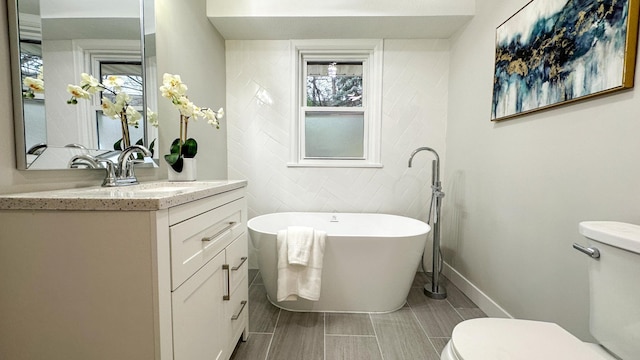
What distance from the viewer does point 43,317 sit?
0.72m

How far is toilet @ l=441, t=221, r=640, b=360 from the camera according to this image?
76cm

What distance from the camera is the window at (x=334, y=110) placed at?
8.12 feet

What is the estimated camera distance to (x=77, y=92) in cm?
104

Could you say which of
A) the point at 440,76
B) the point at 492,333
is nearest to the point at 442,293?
the point at 492,333

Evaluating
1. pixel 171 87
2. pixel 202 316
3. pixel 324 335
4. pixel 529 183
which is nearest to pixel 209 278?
pixel 202 316

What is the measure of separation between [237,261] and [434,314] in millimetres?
1406

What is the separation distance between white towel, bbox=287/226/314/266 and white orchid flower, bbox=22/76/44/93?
1.28 m

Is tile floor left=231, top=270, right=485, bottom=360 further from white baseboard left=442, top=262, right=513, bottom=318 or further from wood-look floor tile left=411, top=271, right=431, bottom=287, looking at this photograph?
wood-look floor tile left=411, top=271, right=431, bottom=287

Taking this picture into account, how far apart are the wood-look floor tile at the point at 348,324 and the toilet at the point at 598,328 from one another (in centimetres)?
84

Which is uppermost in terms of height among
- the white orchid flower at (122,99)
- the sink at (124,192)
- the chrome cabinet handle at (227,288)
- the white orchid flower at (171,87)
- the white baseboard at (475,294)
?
the white orchid flower at (171,87)

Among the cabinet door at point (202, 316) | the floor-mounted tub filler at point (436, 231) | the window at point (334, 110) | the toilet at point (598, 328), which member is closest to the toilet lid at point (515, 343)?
the toilet at point (598, 328)

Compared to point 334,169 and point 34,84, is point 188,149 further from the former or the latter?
point 334,169

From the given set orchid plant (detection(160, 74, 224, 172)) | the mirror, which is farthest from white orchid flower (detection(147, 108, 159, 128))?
orchid plant (detection(160, 74, 224, 172))

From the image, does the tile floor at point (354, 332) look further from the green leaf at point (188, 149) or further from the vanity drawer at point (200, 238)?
the green leaf at point (188, 149)
